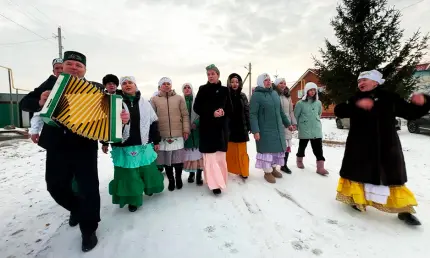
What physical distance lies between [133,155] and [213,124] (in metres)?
1.28

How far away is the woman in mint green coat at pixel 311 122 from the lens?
16.1 feet

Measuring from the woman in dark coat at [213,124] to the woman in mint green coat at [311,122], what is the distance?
6.51 ft

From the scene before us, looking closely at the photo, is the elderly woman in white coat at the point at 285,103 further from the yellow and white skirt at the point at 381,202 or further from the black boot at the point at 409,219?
the black boot at the point at 409,219

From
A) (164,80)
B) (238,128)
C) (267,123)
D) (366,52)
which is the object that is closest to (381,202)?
(267,123)

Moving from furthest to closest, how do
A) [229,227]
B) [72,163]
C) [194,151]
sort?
[194,151], [229,227], [72,163]

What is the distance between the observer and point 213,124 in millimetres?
3771

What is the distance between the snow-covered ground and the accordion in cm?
130

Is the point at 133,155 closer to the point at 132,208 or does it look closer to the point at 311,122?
the point at 132,208

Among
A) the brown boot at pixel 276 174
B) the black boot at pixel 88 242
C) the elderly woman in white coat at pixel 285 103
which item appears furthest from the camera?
the elderly woman in white coat at pixel 285 103

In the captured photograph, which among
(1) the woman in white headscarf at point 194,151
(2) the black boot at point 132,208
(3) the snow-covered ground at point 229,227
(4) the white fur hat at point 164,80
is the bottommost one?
(3) the snow-covered ground at point 229,227

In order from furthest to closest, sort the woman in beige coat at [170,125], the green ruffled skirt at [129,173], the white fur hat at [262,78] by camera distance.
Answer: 1. the white fur hat at [262,78]
2. the woman in beige coat at [170,125]
3. the green ruffled skirt at [129,173]

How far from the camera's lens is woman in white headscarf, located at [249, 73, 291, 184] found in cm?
437

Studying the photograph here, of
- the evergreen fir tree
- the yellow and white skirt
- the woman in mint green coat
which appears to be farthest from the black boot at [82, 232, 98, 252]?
the evergreen fir tree

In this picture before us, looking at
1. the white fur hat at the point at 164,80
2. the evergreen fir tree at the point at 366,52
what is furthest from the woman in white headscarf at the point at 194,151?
the evergreen fir tree at the point at 366,52
